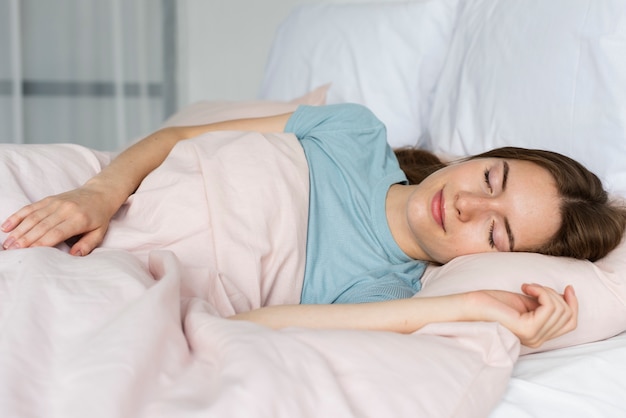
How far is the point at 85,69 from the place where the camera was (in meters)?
2.87

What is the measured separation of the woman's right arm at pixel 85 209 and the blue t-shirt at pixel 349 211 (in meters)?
0.32

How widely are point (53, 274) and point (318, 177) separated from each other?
0.61 m

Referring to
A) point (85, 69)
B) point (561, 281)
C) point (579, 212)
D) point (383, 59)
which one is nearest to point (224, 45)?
point (85, 69)

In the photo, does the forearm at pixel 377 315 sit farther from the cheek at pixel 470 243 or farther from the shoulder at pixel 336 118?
the shoulder at pixel 336 118

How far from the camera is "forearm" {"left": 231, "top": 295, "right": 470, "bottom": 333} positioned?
934mm

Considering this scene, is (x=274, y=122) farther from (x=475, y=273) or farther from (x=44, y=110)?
(x=44, y=110)

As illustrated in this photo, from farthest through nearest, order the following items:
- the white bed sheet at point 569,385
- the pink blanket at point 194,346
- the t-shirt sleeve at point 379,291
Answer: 1. the t-shirt sleeve at point 379,291
2. the white bed sheet at point 569,385
3. the pink blanket at point 194,346

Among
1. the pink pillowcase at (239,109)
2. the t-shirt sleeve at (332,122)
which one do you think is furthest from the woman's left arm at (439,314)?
the pink pillowcase at (239,109)

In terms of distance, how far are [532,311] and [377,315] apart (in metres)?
0.21

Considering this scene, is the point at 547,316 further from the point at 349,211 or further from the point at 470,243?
the point at 349,211

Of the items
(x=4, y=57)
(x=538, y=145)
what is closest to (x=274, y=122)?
(x=538, y=145)

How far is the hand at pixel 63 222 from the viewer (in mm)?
1078

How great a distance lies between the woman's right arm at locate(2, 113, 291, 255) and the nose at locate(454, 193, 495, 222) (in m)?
0.58

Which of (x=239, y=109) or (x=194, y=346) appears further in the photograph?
(x=239, y=109)
